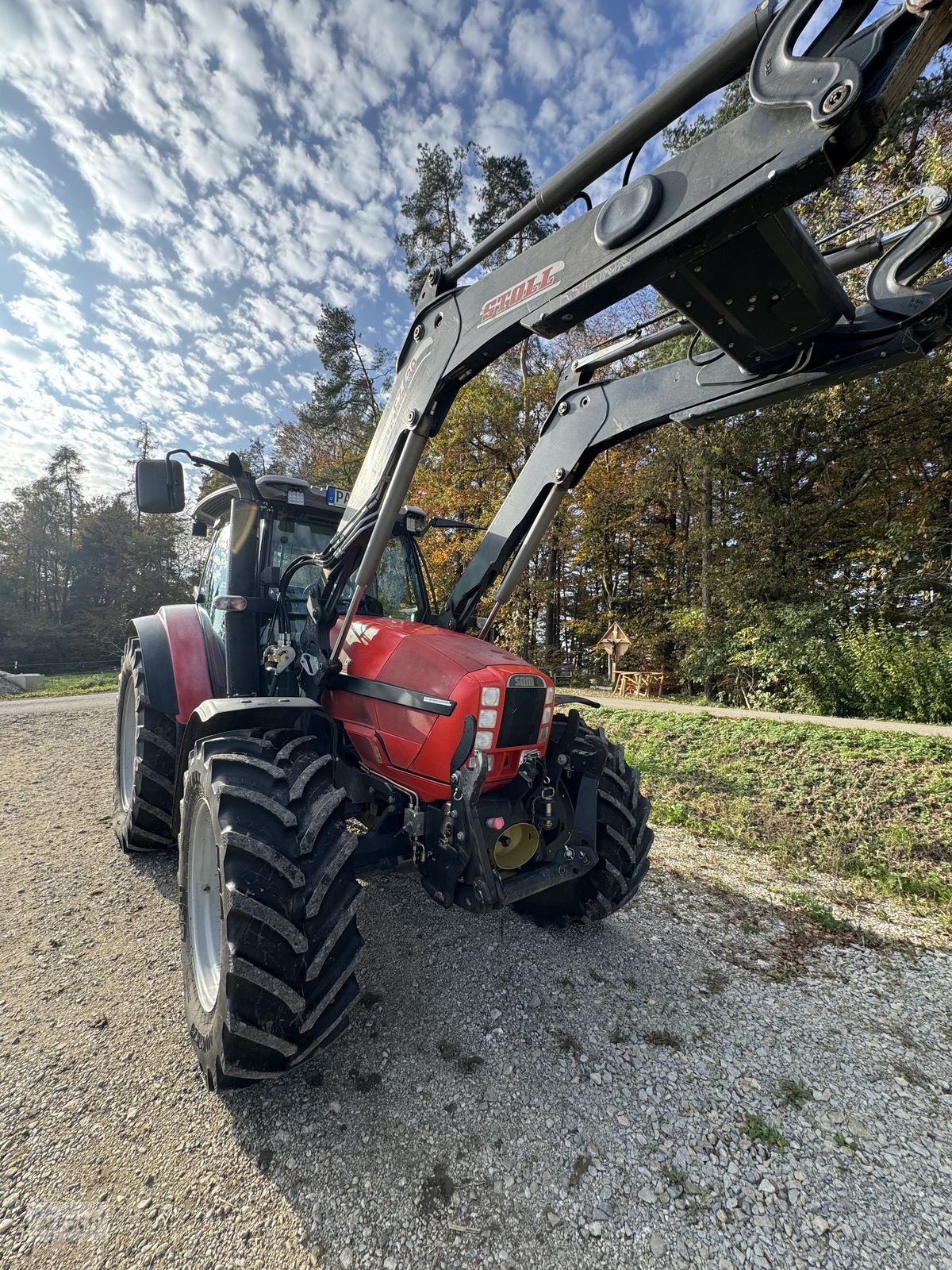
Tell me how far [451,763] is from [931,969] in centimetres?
270

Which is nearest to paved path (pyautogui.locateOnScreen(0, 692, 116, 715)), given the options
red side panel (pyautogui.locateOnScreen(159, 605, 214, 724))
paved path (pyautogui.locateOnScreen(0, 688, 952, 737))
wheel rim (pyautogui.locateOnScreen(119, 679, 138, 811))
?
paved path (pyautogui.locateOnScreen(0, 688, 952, 737))

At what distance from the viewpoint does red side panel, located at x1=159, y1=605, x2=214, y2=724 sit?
131 inches

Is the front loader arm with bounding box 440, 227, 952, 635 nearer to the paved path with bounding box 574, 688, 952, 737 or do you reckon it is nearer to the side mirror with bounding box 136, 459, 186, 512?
the side mirror with bounding box 136, 459, 186, 512

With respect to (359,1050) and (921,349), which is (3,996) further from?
(921,349)

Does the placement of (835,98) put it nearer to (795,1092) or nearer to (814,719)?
(795,1092)

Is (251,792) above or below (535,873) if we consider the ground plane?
Result: above

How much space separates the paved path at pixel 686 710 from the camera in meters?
6.70

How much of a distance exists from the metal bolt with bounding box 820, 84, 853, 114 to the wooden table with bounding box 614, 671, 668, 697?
44.5ft

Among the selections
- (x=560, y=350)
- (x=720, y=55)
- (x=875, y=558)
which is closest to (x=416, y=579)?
(x=720, y=55)

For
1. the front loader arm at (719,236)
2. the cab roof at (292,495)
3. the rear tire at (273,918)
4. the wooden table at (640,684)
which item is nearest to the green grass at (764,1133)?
the rear tire at (273,918)

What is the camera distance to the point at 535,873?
2416 millimetres

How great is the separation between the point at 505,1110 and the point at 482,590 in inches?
88.7

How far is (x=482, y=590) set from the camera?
10.4 feet

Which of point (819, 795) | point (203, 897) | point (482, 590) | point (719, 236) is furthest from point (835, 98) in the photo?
point (819, 795)
